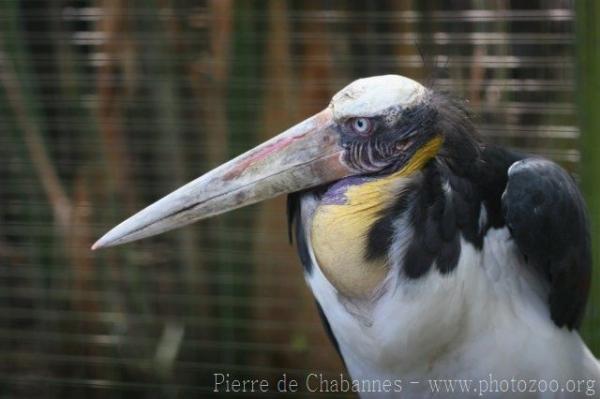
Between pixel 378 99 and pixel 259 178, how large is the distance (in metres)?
0.32

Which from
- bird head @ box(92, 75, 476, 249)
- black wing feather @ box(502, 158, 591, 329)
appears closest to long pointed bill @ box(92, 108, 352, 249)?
bird head @ box(92, 75, 476, 249)

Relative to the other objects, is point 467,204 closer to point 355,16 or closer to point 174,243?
point 355,16

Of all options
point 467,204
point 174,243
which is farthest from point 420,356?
point 174,243

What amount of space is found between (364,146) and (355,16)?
50.6 inches

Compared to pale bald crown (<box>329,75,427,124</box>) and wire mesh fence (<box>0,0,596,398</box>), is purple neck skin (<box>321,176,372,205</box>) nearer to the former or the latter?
pale bald crown (<box>329,75,427,124</box>)

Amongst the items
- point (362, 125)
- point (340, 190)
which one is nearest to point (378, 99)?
point (362, 125)

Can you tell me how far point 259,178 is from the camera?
262 cm

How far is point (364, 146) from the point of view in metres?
2.57

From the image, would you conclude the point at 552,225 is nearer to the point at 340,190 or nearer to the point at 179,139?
the point at 340,190

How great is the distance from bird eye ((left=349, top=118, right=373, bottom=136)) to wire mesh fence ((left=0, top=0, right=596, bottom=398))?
1.20 m

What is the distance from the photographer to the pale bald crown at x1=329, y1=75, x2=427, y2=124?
254cm

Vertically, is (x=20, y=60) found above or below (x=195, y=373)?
above

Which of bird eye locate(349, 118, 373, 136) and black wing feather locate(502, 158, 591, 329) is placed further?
black wing feather locate(502, 158, 591, 329)

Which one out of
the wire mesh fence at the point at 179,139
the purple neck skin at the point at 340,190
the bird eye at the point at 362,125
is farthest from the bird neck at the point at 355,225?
the wire mesh fence at the point at 179,139
